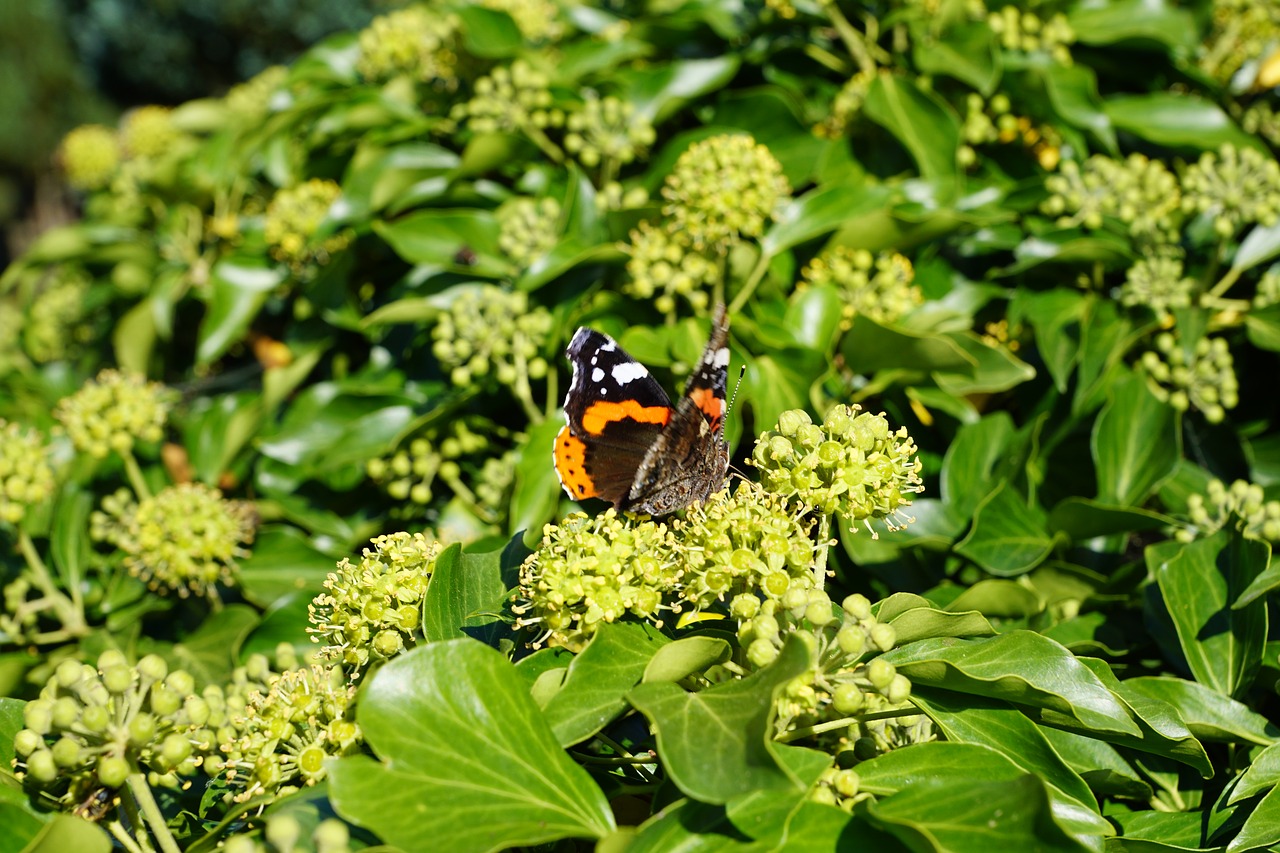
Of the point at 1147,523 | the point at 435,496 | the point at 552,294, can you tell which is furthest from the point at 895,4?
the point at 435,496

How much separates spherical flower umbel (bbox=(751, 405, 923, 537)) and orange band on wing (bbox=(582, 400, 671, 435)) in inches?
21.7

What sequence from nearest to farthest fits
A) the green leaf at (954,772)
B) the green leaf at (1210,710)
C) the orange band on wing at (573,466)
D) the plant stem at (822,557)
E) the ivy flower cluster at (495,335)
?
1. the green leaf at (954,772)
2. the plant stem at (822,557)
3. the green leaf at (1210,710)
4. the orange band on wing at (573,466)
5. the ivy flower cluster at (495,335)

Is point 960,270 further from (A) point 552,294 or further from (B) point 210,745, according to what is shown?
(B) point 210,745

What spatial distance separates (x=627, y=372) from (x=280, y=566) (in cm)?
116

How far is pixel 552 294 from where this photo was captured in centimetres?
244

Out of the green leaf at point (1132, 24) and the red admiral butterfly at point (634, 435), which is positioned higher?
the green leaf at point (1132, 24)

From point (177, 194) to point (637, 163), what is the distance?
179cm

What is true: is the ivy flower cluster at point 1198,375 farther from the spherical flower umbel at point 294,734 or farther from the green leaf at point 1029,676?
the spherical flower umbel at point 294,734

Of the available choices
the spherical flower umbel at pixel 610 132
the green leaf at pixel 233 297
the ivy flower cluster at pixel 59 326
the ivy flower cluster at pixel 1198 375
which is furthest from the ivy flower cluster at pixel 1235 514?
the ivy flower cluster at pixel 59 326

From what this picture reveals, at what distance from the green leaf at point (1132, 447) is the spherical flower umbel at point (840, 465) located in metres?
0.93

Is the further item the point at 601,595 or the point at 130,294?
the point at 130,294

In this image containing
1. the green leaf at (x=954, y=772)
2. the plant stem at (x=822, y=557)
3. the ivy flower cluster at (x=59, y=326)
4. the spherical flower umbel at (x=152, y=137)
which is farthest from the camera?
the spherical flower umbel at (x=152, y=137)

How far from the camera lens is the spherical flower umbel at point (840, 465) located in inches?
57.1

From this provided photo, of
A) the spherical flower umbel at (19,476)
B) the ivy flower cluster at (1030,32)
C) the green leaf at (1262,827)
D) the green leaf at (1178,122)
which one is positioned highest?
the ivy flower cluster at (1030,32)
